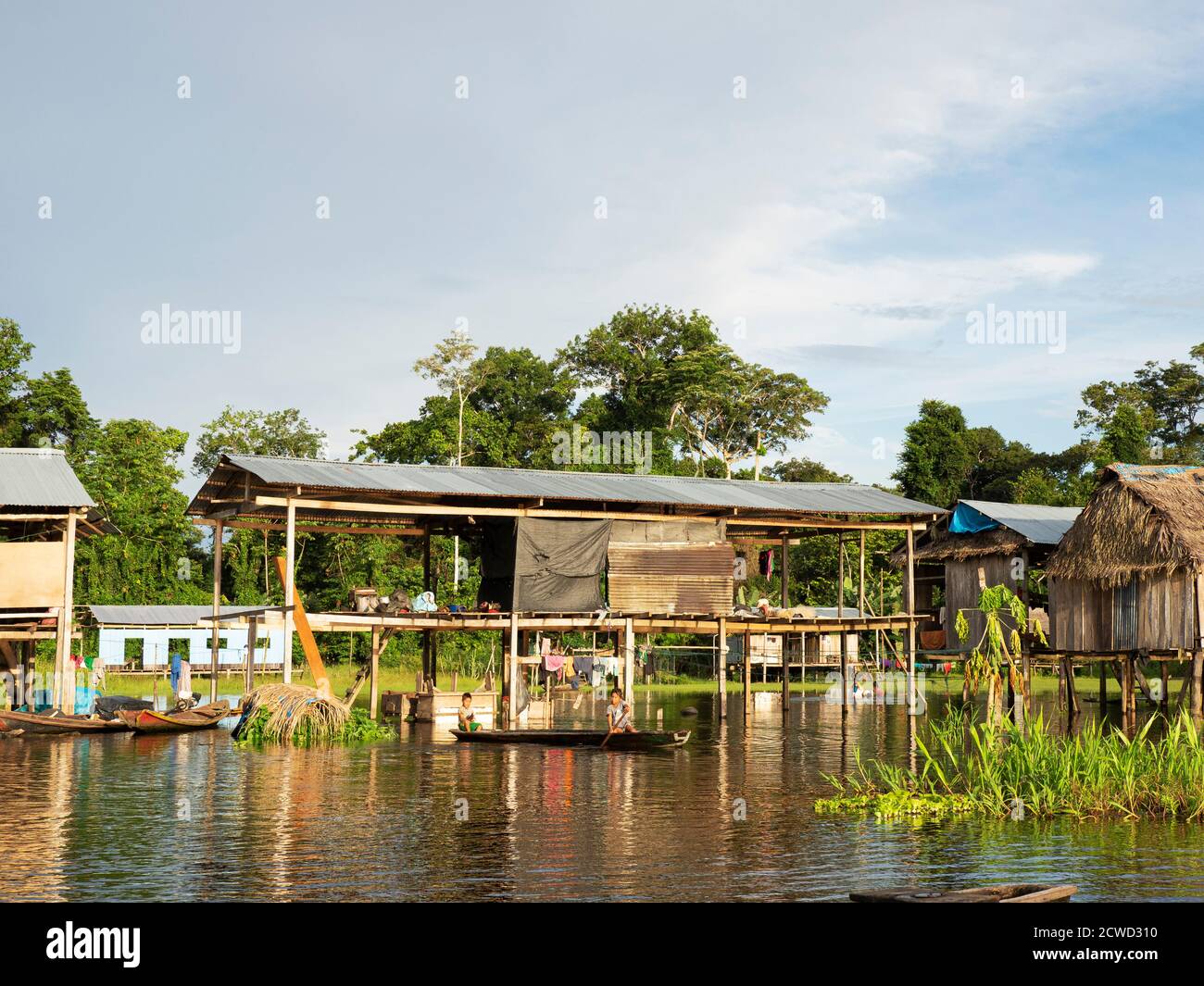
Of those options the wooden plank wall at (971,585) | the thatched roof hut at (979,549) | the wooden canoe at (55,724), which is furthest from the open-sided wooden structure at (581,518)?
the wooden canoe at (55,724)

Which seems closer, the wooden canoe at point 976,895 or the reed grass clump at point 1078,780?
the wooden canoe at point 976,895

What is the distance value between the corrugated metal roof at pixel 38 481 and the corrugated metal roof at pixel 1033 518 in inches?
920

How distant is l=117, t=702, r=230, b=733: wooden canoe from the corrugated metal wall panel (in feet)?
30.9


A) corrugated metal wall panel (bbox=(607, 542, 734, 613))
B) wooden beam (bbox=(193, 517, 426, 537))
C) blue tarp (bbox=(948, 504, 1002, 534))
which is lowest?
corrugated metal wall panel (bbox=(607, 542, 734, 613))

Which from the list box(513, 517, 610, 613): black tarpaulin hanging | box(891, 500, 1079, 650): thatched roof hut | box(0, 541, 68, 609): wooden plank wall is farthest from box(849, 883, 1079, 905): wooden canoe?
box(891, 500, 1079, 650): thatched roof hut

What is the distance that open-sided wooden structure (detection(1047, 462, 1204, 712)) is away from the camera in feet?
89.0

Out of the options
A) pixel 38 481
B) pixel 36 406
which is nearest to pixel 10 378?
pixel 36 406

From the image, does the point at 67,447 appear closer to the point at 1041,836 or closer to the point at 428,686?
the point at 428,686

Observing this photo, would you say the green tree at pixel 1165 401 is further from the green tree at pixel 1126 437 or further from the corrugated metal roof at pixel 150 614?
the corrugated metal roof at pixel 150 614

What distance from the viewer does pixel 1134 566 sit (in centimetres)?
2803

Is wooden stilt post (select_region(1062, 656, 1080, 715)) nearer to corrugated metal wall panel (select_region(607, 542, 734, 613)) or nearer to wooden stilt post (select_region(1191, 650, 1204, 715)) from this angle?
wooden stilt post (select_region(1191, 650, 1204, 715))

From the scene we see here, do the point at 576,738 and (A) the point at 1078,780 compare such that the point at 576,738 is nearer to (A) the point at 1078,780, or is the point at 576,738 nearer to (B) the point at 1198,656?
(A) the point at 1078,780

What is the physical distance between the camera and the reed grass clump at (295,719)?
25.0m
